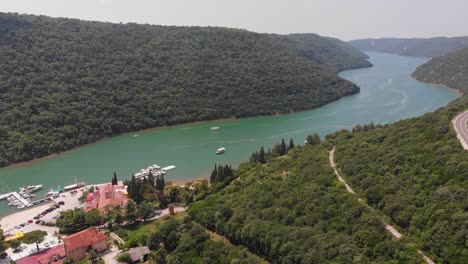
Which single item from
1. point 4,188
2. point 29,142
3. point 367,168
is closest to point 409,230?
point 367,168

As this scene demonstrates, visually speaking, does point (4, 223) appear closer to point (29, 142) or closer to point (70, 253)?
point (70, 253)

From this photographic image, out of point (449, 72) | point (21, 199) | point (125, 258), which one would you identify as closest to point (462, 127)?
point (125, 258)

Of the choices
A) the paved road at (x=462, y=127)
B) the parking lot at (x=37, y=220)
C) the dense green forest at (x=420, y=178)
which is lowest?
the parking lot at (x=37, y=220)

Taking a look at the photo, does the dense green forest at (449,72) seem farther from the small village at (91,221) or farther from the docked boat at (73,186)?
the docked boat at (73,186)

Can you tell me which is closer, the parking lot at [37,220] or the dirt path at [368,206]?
the dirt path at [368,206]

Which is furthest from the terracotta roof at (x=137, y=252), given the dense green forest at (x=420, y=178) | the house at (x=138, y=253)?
the dense green forest at (x=420, y=178)
